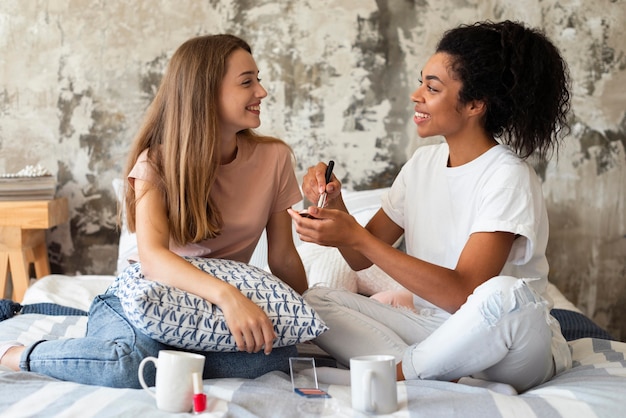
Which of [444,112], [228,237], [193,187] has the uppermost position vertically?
[444,112]

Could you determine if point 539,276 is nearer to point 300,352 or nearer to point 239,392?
point 300,352

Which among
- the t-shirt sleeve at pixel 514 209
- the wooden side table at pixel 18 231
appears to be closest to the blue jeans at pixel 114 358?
the t-shirt sleeve at pixel 514 209

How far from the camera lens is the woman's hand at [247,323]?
1429 millimetres

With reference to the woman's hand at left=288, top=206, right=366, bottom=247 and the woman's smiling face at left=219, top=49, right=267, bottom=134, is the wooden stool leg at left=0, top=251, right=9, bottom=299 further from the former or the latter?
the woman's hand at left=288, top=206, right=366, bottom=247

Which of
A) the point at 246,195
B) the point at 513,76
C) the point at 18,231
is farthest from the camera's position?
the point at 18,231

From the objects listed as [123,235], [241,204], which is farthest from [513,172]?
[123,235]

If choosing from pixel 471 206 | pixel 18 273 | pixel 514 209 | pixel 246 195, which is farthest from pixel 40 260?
pixel 514 209

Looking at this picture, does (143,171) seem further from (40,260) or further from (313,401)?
(40,260)

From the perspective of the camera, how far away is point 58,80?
3.06 metres

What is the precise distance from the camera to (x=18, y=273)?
281 cm

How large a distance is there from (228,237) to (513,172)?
2.18 feet

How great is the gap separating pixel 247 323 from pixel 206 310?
0.09m

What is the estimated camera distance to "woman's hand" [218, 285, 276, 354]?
4.69ft

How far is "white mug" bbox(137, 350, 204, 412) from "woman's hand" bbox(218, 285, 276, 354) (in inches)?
7.6
